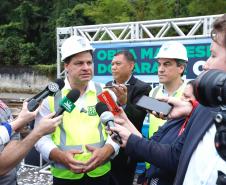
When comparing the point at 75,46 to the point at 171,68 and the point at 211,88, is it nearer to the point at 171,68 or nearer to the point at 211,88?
the point at 171,68

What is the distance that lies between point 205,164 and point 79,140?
1.31m

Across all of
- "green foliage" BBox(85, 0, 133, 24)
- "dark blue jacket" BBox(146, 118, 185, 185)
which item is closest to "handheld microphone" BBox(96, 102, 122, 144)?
"dark blue jacket" BBox(146, 118, 185, 185)

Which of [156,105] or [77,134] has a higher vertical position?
[156,105]

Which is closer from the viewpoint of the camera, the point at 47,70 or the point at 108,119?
the point at 108,119

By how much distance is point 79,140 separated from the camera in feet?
8.59

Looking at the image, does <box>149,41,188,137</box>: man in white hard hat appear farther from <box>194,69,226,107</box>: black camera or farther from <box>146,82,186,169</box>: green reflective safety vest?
<box>194,69,226,107</box>: black camera

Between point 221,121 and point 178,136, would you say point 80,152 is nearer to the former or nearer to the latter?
point 178,136

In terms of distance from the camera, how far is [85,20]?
25.2 meters

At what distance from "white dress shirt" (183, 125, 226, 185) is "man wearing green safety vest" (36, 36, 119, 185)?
3.66 ft

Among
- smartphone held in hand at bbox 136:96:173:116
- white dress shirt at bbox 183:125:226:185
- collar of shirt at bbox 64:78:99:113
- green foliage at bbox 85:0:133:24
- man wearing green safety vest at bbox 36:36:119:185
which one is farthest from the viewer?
green foliage at bbox 85:0:133:24

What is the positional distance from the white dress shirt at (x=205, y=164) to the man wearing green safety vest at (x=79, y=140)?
1.12 m

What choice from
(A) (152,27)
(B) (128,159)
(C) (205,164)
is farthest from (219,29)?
(A) (152,27)

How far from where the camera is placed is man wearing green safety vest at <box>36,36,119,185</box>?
2.60 metres

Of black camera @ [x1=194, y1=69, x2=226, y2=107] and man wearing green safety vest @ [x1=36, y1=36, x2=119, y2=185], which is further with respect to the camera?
man wearing green safety vest @ [x1=36, y1=36, x2=119, y2=185]
